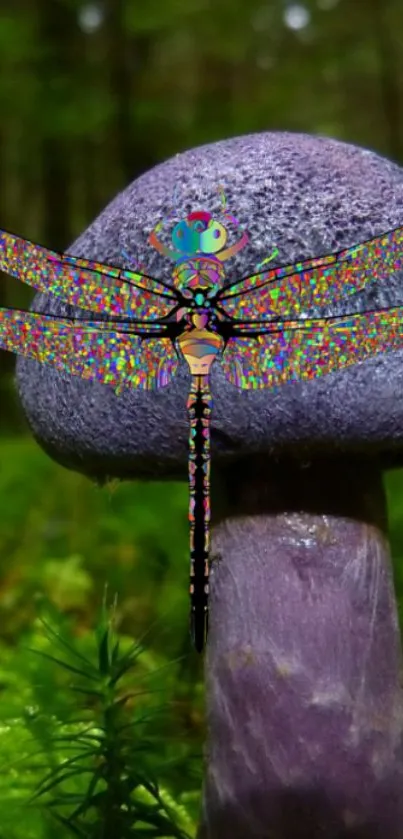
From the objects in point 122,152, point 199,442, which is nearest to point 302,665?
point 199,442

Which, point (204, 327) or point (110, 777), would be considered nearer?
point (204, 327)

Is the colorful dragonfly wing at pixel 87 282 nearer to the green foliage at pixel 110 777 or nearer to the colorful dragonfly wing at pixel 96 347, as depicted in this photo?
the colorful dragonfly wing at pixel 96 347

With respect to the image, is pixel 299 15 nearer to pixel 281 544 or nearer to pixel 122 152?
pixel 122 152

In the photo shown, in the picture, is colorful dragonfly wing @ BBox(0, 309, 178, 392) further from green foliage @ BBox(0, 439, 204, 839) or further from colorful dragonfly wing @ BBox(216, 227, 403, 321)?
green foliage @ BBox(0, 439, 204, 839)

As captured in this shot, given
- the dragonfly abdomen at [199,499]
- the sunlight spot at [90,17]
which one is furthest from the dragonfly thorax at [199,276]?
the sunlight spot at [90,17]

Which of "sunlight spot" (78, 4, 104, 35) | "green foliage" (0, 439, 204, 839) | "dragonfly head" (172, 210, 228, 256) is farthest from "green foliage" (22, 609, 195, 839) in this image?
"sunlight spot" (78, 4, 104, 35)

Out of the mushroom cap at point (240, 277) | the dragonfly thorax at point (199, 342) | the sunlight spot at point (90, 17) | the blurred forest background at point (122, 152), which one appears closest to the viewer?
the dragonfly thorax at point (199, 342)
